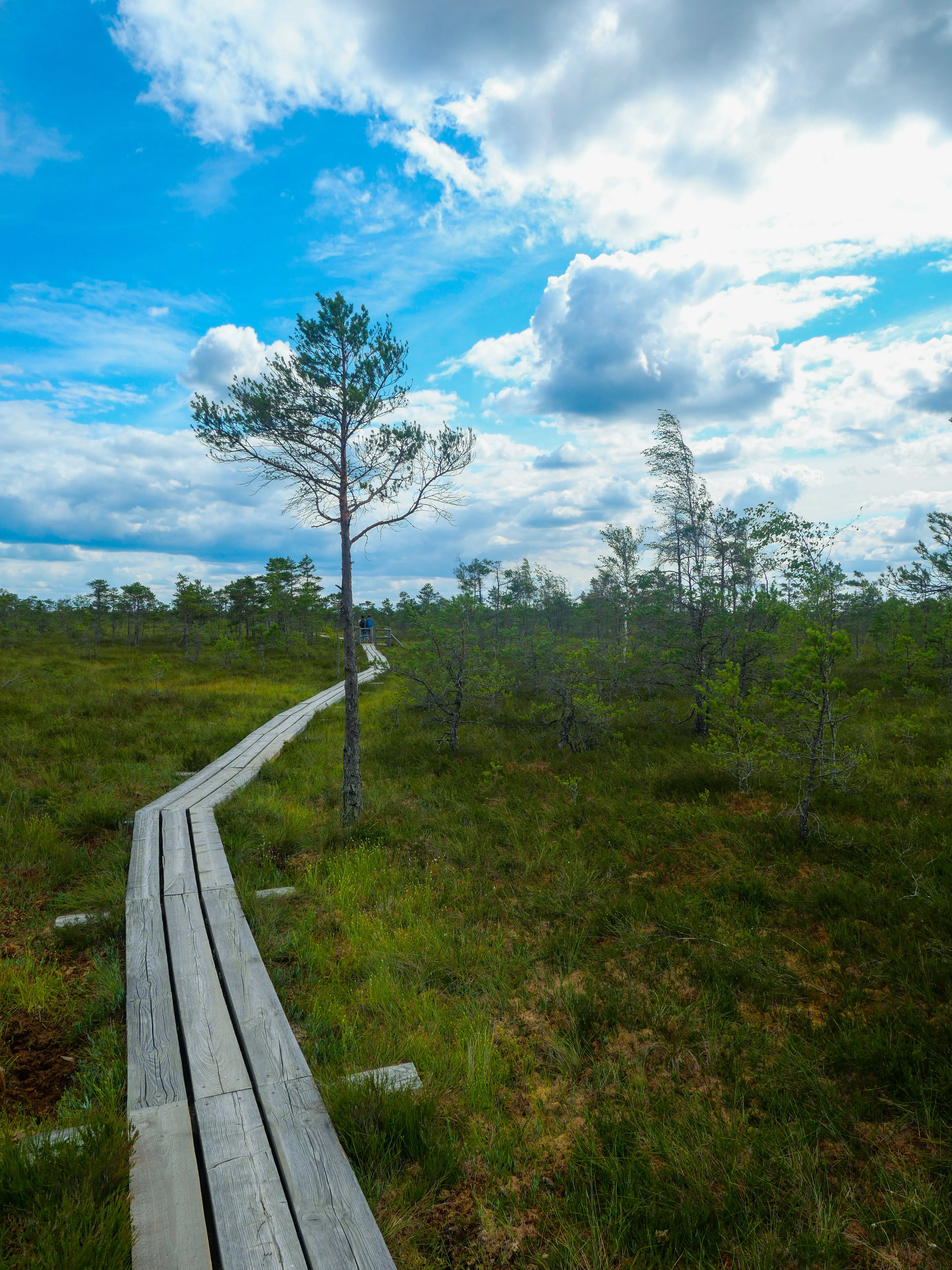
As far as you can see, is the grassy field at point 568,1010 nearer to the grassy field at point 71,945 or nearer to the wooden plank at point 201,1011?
the grassy field at point 71,945

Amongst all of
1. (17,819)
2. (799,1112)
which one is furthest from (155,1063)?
(17,819)

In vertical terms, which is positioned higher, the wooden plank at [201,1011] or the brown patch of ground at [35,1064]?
the wooden plank at [201,1011]

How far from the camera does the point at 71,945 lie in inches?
195

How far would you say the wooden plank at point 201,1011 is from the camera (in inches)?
128

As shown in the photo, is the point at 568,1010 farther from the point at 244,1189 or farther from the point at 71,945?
the point at 71,945

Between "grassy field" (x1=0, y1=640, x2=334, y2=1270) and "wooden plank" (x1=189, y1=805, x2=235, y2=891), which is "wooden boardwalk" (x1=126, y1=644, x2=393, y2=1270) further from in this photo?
"wooden plank" (x1=189, y1=805, x2=235, y2=891)

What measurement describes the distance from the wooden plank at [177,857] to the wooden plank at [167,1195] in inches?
113

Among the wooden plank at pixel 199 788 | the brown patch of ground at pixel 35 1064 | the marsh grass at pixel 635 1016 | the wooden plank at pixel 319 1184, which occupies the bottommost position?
the marsh grass at pixel 635 1016

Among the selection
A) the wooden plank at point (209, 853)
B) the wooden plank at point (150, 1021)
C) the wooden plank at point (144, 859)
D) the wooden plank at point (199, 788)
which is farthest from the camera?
the wooden plank at point (199, 788)

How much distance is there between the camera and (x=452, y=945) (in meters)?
5.28

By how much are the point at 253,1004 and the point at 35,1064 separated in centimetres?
142

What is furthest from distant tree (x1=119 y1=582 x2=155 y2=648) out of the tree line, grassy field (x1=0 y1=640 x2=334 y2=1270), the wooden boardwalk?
the wooden boardwalk

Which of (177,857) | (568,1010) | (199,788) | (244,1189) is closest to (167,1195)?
(244,1189)

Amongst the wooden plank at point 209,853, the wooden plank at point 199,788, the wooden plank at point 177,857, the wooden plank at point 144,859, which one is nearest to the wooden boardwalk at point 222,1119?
the wooden plank at point 144,859
